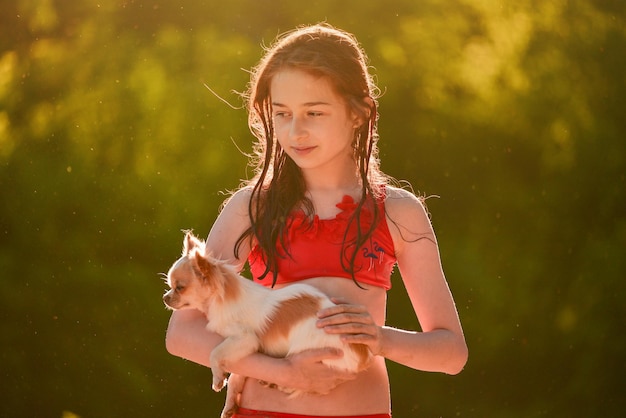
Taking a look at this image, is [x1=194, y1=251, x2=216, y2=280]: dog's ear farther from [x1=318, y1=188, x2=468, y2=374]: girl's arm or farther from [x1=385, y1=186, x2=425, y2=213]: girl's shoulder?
[x1=385, y1=186, x2=425, y2=213]: girl's shoulder

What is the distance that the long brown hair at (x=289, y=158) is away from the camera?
2.93m

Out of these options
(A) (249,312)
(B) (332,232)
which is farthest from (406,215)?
(A) (249,312)

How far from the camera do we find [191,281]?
2721 millimetres

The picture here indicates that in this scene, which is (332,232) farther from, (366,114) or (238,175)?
(238,175)

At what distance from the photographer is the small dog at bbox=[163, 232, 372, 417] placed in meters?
2.66

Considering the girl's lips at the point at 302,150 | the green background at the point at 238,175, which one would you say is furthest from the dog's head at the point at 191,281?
the green background at the point at 238,175

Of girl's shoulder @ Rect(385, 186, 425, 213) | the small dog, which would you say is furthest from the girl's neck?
the small dog

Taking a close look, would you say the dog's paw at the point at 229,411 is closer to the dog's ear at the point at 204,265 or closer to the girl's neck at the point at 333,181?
the dog's ear at the point at 204,265

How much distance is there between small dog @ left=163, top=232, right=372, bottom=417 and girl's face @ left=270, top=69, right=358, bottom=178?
17.1 inches

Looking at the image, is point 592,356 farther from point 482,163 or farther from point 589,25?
point 589,25

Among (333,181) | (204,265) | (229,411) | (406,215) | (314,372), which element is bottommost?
(229,411)

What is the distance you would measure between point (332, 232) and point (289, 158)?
1.12 ft

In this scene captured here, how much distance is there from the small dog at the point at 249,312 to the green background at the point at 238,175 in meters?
2.61

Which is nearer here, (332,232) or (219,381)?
(219,381)
